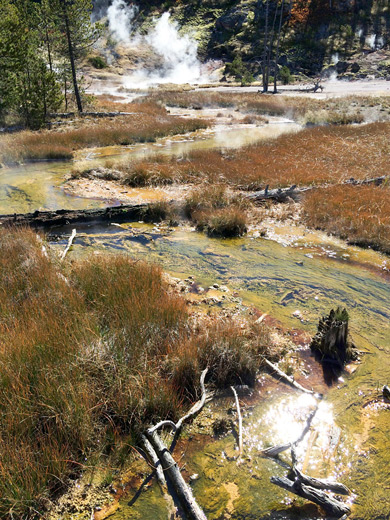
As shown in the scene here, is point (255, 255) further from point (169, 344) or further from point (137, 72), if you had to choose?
point (137, 72)

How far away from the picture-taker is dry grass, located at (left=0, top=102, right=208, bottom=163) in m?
16.3

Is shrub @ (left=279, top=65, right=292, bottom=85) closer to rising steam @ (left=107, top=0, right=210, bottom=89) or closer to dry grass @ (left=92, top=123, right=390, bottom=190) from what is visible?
rising steam @ (left=107, top=0, right=210, bottom=89)

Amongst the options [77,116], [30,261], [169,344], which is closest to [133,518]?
[169,344]

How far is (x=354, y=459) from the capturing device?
3646 mm

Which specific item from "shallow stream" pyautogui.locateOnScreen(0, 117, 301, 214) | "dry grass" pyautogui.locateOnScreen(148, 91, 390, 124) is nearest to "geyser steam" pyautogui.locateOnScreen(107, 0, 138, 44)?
"dry grass" pyautogui.locateOnScreen(148, 91, 390, 124)

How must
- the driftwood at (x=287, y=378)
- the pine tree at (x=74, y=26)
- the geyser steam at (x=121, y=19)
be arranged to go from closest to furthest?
the driftwood at (x=287, y=378) < the pine tree at (x=74, y=26) < the geyser steam at (x=121, y=19)

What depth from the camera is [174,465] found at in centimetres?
326

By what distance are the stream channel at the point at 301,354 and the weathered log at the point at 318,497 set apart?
12 centimetres

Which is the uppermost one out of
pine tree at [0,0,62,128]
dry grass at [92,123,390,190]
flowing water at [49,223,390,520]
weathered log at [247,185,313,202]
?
pine tree at [0,0,62,128]

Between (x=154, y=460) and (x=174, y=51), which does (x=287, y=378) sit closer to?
(x=154, y=460)

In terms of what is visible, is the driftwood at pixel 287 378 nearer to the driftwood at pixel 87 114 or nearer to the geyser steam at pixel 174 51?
the driftwood at pixel 87 114

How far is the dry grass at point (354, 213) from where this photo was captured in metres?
8.97

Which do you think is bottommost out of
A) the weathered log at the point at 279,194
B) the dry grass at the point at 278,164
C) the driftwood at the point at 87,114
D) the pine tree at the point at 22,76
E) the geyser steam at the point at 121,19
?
the weathered log at the point at 279,194

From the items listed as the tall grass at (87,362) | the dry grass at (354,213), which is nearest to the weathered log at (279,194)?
the dry grass at (354,213)
